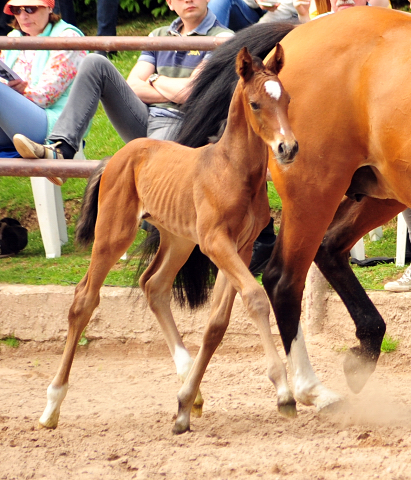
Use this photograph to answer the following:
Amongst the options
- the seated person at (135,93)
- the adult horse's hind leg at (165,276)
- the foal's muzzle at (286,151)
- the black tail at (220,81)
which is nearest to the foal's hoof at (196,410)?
the adult horse's hind leg at (165,276)

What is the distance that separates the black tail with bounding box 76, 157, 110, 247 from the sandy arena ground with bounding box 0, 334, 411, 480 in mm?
826

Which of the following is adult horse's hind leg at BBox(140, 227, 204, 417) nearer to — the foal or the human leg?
the foal

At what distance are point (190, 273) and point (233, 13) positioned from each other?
142 inches

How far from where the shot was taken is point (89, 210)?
3275 mm

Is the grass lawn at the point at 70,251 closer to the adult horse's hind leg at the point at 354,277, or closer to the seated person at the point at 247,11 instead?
the adult horse's hind leg at the point at 354,277

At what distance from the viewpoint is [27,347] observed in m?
4.50

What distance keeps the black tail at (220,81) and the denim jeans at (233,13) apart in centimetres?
273

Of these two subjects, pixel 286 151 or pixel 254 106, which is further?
pixel 254 106

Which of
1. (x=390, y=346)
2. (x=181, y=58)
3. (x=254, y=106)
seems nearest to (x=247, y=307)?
(x=254, y=106)

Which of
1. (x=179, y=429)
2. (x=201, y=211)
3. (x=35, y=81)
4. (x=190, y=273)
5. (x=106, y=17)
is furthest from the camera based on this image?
(x=106, y=17)

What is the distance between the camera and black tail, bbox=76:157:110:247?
323 centimetres

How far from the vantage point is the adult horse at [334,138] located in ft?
9.25


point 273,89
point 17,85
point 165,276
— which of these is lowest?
point 165,276

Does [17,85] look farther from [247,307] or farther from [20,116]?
[247,307]
